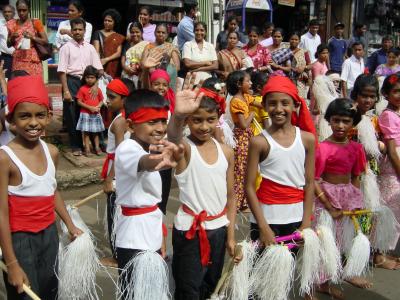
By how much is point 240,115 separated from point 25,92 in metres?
2.89

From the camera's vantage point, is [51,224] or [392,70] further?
[392,70]

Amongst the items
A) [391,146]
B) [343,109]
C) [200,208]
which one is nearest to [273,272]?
[200,208]

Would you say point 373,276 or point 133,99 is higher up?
point 133,99

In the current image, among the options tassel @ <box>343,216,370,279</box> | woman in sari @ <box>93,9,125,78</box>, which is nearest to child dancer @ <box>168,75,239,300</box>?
tassel @ <box>343,216,370,279</box>

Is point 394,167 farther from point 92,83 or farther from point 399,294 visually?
point 92,83

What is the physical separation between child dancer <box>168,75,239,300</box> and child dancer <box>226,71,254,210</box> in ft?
7.48

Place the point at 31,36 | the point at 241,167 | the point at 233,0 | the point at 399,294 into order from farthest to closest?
1. the point at 233,0
2. the point at 31,36
3. the point at 241,167
4. the point at 399,294

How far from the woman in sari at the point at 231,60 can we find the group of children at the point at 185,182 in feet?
11.8

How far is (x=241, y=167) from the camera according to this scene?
5.30 meters

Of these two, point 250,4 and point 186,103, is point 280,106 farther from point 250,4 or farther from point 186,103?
point 250,4

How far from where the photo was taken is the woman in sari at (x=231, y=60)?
697 cm

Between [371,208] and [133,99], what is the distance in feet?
6.99

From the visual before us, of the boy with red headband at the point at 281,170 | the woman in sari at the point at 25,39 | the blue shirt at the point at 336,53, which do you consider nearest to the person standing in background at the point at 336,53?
the blue shirt at the point at 336,53

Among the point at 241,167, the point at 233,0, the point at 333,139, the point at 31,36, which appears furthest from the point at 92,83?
the point at 233,0
